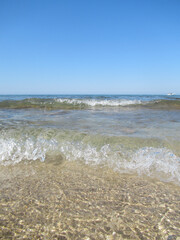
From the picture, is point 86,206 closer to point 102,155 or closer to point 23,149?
point 102,155

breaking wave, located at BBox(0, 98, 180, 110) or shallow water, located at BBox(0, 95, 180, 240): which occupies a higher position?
breaking wave, located at BBox(0, 98, 180, 110)

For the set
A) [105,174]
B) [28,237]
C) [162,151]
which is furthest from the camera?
[162,151]

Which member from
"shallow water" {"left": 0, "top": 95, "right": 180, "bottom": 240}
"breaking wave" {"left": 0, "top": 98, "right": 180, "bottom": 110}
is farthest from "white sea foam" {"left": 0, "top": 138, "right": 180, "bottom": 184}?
"breaking wave" {"left": 0, "top": 98, "right": 180, "bottom": 110}

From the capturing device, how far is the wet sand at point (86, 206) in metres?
1.18

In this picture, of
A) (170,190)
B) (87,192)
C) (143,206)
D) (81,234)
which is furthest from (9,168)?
(170,190)

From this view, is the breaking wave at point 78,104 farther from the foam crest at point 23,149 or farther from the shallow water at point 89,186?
the shallow water at point 89,186

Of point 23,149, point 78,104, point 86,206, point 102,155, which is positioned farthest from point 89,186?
point 78,104

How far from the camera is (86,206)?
1.46 meters

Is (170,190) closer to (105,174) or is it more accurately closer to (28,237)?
(105,174)

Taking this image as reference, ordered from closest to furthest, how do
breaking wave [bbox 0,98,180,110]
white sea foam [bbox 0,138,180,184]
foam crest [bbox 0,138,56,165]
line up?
white sea foam [bbox 0,138,180,184]
foam crest [bbox 0,138,56,165]
breaking wave [bbox 0,98,180,110]

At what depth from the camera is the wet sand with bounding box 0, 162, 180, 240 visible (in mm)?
Result: 1179

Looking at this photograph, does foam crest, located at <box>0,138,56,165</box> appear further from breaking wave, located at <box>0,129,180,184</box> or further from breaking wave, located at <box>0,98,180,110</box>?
breaking wave, located at <box>0,98,180,110</box>

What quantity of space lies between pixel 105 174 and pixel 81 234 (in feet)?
3.17

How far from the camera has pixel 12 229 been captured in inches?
46.8
